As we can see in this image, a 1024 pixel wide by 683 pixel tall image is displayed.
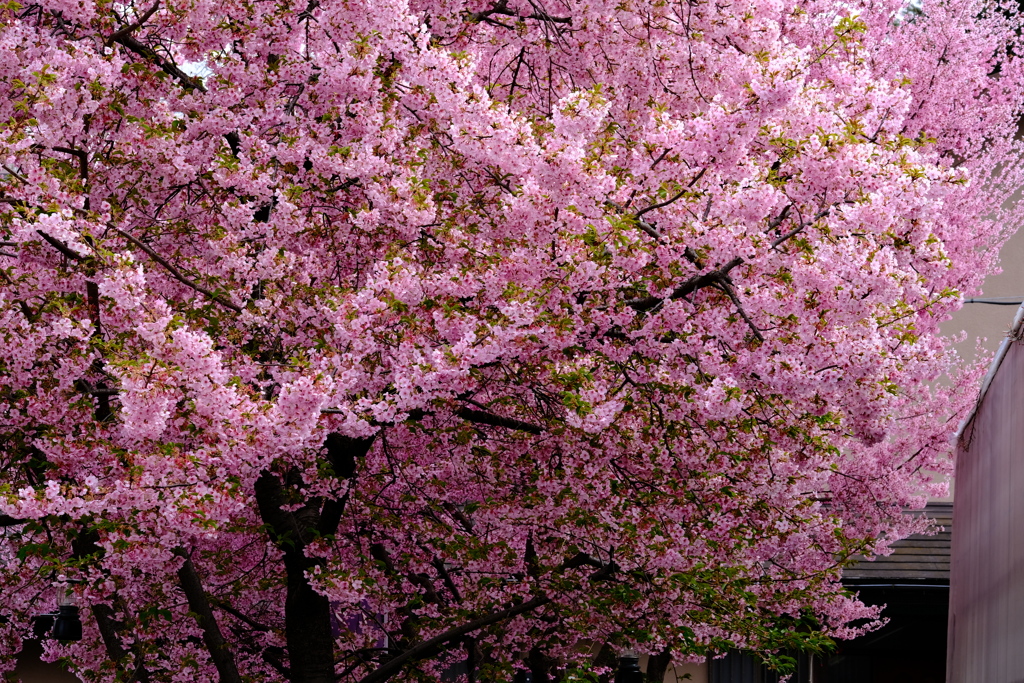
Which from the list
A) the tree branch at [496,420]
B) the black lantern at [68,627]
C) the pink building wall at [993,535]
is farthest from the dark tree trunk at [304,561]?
the pink building wall at [993,535]

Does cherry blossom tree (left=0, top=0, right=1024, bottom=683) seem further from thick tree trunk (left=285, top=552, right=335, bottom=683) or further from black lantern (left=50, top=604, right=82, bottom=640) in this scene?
black lantern (left=50, top=604, right=82, bottom=640)

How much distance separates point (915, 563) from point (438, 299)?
10.6 metres

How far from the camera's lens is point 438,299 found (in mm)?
7555

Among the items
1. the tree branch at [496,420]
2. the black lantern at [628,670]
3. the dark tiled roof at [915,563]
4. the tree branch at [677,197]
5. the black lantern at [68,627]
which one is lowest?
the black lantern at [68,627]

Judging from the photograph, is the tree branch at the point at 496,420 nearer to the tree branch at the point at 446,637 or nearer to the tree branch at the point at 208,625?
the tree branch at the point at 446,637

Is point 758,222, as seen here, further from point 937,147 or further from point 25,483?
point 937,147

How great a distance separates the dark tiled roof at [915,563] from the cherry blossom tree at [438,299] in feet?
18.3

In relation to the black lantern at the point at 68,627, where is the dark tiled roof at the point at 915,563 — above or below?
above

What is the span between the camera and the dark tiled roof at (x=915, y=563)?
1513 centimetres

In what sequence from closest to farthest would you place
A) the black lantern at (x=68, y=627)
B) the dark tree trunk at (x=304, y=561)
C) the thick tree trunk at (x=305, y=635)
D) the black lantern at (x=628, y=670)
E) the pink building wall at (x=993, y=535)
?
the pink building wall at (x=993, y=535)
the dark tree trunk at (x=304, y=561)
the thick tree trunk at (x=305, y=635)
the black lantern at (x=628, y=670)
the black lantern at (x=68, y=627)

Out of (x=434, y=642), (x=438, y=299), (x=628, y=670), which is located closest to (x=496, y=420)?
(x=438, y=299)

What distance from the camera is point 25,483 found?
26.9 feet

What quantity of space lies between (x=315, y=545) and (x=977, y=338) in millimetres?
12139

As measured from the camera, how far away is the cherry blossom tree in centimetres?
694
